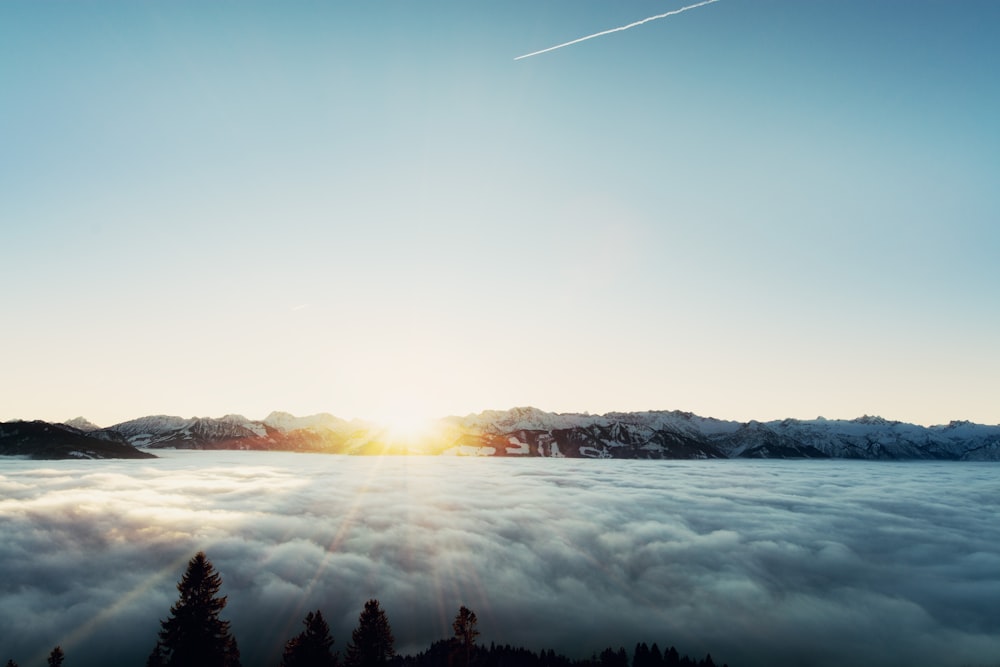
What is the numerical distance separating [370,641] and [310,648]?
10.3m

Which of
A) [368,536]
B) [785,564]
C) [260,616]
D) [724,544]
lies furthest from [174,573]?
[785,564]

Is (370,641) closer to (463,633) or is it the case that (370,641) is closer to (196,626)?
(463,633)

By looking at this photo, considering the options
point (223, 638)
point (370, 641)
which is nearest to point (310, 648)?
point (370, 641)

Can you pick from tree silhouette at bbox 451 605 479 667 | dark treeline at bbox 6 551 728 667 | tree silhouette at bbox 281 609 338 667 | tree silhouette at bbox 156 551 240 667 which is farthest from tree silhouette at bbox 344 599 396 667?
tree silhouette at bbox 156 551 240 667

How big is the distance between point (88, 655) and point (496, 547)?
140m

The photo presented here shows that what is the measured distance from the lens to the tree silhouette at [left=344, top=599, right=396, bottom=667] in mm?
71625

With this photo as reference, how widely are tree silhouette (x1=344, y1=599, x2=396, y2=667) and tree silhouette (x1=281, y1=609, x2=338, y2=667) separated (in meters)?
6.27

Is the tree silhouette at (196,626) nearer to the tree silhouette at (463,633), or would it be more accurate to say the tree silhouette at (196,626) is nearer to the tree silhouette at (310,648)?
the tree silhouette at (310,648)

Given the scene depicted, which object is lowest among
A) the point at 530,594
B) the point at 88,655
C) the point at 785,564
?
the point at 88,655

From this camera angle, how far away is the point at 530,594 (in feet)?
485

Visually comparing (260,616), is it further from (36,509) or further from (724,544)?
(724,544)

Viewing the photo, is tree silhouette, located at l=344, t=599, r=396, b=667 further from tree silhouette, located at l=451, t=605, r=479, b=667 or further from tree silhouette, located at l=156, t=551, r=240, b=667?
tree silhouette, located at l=156, t=551, r=240, b=667

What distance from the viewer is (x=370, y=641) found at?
72.1 meters

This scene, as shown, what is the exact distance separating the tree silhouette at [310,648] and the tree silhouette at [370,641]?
247 inches
